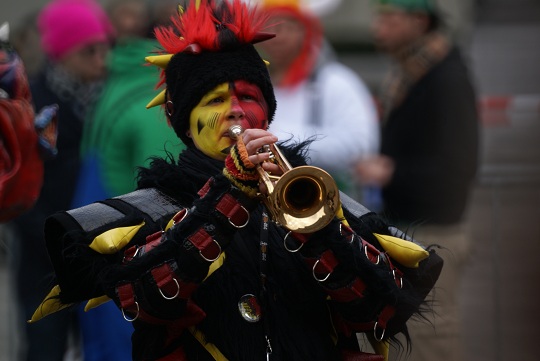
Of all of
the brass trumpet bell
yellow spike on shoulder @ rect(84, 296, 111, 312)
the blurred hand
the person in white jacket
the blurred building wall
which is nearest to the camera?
the brass trumpet bell

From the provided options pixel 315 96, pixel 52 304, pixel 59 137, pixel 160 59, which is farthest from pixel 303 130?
pixel 52 304

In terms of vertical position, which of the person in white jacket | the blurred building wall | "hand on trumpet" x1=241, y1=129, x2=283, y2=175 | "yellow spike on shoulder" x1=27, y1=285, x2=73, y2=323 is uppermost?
"hand on trumpet" x1=241, y1=129, x2=283, y2=175

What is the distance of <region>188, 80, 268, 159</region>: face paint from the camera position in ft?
12.5

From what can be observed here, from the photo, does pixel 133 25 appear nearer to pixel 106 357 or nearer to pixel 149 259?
pixel 106 357

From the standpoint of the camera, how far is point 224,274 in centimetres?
375

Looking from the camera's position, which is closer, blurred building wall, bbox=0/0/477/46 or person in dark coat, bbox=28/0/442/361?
person in dark coat, bbox=28/0/442/361

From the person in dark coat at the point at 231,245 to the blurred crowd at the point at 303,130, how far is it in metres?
1.70

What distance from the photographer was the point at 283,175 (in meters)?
3.49

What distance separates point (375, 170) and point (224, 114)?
267cm

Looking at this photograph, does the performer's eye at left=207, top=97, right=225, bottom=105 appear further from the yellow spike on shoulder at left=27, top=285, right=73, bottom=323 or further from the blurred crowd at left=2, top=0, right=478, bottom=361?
the blurred crowd at left=2, top=0, right=478, bottom=361

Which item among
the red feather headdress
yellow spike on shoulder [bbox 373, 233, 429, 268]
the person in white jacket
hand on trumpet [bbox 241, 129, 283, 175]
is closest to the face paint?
the red feather headdress

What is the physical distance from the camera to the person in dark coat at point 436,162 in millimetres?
6453

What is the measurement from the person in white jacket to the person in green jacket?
1.89 feet

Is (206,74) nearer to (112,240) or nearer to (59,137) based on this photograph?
(112,240)
